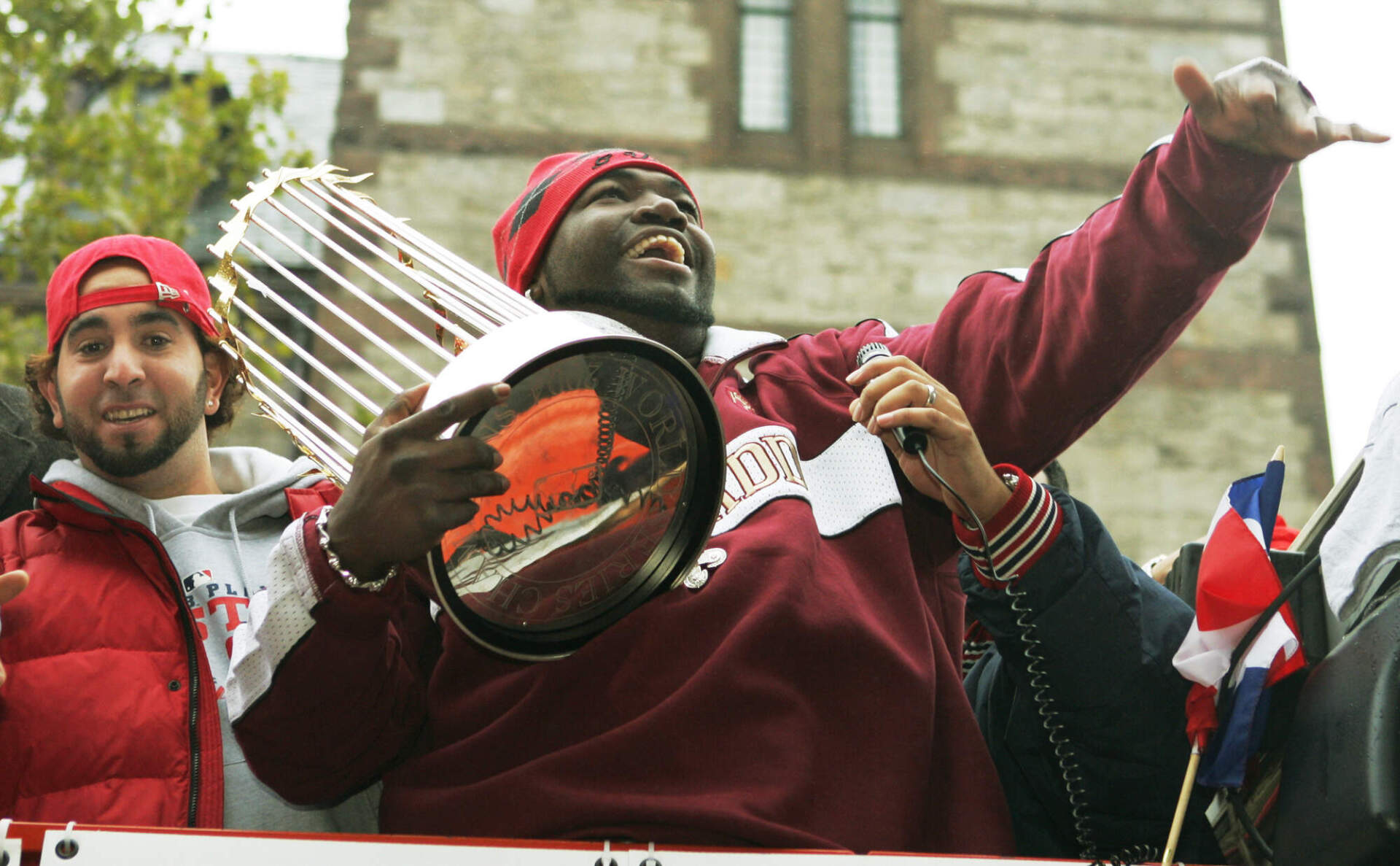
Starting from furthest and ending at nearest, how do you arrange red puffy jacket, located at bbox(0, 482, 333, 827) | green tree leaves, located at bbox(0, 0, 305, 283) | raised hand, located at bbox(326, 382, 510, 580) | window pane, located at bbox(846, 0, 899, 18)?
window pane, located at bbox(846, 0, 899, 18)
green tree leaves, located at bbox(0, 0, 305, 283)
red puffy jacket, located at bbox(0, 482, 333, 827)
raised hand, located at bbox(326, 382, 510, 580)

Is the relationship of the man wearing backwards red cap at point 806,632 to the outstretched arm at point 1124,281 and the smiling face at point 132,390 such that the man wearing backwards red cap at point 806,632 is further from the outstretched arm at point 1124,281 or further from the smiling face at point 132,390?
the smiling face at point 132,390

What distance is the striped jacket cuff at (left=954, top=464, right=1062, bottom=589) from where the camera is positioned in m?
2.39

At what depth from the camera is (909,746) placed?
2426 millimetres

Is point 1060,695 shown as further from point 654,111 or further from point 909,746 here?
point 654,111

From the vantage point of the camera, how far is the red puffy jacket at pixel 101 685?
2.58m

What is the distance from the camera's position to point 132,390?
313 centimetres

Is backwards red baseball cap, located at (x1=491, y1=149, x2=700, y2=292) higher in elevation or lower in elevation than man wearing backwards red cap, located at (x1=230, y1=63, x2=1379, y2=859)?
higher

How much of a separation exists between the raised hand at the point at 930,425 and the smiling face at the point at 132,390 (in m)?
1.48

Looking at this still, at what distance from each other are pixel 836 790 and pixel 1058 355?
2.54 ft

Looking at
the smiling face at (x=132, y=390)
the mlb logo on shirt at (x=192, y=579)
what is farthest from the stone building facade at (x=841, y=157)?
the mlb logo on shirt at (x=192, y=579)

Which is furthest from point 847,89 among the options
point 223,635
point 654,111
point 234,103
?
point 223,635

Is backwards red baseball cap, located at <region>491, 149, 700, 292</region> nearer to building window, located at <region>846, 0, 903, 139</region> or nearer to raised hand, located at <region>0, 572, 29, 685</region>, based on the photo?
raised hand, located at <region>0, 572, 29, 685</region>

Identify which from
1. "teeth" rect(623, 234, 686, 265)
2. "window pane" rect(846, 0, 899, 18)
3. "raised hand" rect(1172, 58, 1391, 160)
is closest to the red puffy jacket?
"teeth" rect(623, 234, 686, 265)

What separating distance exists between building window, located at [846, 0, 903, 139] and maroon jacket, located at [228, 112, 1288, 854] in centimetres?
1134
